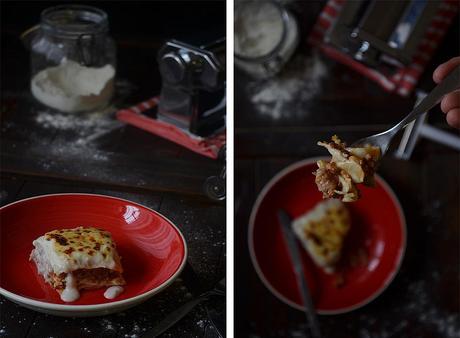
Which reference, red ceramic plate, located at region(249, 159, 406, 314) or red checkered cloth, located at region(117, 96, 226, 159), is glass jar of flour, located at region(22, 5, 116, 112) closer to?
red checkered cloth, located at region(117, 96, 226, 159)

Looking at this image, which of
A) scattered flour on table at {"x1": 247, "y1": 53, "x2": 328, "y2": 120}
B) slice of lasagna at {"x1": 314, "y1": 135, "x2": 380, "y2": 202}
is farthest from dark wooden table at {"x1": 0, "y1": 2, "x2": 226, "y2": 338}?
scattered flour on table at {"x1": 247, "y1": 53, "x2": 328, "y2": 120}

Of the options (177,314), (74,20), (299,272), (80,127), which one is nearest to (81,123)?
(80,127)

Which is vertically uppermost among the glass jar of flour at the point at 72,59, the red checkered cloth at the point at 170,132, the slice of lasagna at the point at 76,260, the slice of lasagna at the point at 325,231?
the glass jar of flour at the point at 72,59

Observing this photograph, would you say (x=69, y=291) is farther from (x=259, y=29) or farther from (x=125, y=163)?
(x=259, y=29)

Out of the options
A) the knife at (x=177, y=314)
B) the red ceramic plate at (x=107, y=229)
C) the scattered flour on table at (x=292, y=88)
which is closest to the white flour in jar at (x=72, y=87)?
the red ceramic plate at (x=107, y=229)

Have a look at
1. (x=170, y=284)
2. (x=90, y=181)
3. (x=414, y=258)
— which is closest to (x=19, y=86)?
(x=90, y=181)

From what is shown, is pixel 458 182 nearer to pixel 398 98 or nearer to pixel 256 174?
pixel 398 98

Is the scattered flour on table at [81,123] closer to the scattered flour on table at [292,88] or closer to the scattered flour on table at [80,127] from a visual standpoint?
the scattered flour on table at [80,127]
